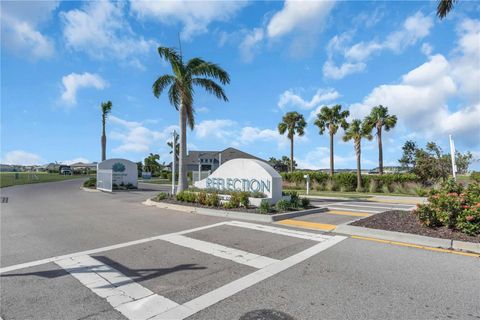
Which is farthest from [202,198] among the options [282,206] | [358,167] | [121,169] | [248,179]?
[358,167]

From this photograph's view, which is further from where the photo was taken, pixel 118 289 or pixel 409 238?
pixel 409 238

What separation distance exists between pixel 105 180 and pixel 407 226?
76.0 feet

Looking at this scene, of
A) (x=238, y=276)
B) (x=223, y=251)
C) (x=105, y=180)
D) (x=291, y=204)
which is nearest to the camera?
(x=238, y=276)

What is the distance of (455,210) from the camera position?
280 inches

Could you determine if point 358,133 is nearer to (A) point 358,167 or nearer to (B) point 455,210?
(A) point 358,167

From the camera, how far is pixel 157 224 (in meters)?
9.33

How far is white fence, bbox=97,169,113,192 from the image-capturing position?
23.9m

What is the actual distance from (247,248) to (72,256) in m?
3.60

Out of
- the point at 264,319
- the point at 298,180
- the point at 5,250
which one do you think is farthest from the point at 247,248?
the point at 298,180

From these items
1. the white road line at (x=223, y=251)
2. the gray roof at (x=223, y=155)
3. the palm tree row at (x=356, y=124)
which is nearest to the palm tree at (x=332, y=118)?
the palm tree row at (x=356, y=124)

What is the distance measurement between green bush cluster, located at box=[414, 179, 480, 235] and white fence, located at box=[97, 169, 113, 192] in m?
22.2

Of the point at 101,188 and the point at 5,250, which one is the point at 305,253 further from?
the point at 101,188

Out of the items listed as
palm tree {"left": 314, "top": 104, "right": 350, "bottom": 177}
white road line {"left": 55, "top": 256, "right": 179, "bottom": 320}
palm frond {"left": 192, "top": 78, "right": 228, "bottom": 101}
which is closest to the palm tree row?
palm tree {"left": 314, "top": 104, "right": 350, "bottom": 177}

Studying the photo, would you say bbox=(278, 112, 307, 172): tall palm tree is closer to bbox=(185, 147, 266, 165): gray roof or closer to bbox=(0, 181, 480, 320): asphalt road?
bbox=(185, 147, 266, 165): gray roof
